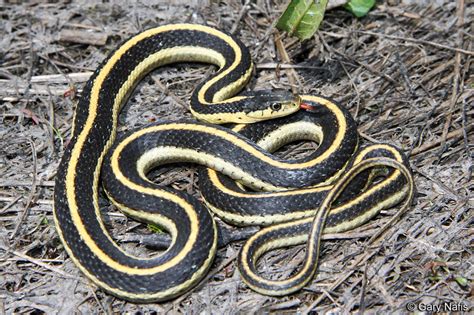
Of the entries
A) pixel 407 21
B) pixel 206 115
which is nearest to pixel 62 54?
pixel 206 115

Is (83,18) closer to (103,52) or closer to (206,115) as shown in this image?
(103,52)

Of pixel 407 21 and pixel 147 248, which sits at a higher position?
pixel 407 21

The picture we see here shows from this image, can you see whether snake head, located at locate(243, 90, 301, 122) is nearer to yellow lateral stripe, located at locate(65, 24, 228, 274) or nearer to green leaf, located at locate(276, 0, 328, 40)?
green leaf, located at locate(276, 0, 328, 40)

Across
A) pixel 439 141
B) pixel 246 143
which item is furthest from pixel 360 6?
pixel 246 143

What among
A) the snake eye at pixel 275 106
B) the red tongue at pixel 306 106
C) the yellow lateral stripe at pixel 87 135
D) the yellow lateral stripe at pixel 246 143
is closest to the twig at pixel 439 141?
the yellow lateral stripe at pixel 246 143

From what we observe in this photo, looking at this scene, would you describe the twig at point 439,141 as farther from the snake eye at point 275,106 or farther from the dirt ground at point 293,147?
the snake eye at point 275,106

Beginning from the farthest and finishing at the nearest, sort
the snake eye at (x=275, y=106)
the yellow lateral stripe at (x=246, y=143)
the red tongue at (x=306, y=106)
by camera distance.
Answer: the red tongue at (x=306, y=106), the snake eye at (x=275, y=106), the yellow lateral stripe at (x=246, y=143)

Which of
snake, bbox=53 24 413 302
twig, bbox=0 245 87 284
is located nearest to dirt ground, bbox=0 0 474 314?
twig, bbox=0 245 87 284

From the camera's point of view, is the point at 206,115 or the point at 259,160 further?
the point at 206,115

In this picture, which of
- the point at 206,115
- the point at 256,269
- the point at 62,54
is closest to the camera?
the point at 256,269
